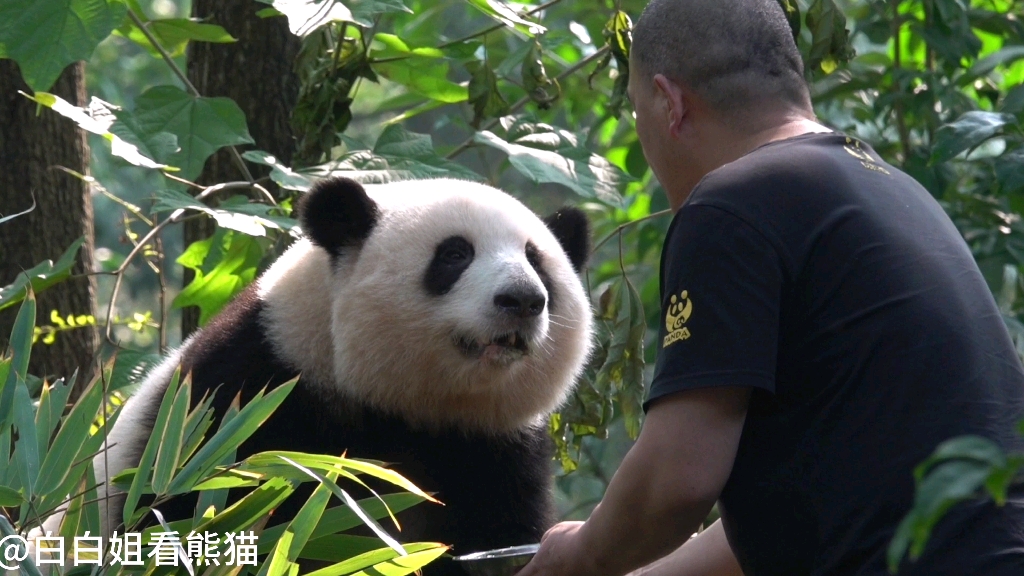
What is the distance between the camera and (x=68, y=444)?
271 centimetres

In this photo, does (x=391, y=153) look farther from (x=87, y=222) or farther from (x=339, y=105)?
(x=87, y=222)

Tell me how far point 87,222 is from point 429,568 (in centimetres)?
215

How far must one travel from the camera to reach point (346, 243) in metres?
3.52

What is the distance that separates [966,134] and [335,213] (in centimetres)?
215

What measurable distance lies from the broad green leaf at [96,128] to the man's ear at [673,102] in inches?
62.6

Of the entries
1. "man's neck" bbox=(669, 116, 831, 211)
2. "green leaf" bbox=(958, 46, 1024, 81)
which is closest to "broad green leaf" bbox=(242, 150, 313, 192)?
"man's neck" bbox=(669, 116, 831, 211)

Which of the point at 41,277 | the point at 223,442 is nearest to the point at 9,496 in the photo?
the point at 223,442

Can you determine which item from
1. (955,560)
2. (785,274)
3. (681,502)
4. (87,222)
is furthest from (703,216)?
(87,222)

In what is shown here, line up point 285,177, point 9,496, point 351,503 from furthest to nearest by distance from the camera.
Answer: point 285,177, point 9,496, point 351,503

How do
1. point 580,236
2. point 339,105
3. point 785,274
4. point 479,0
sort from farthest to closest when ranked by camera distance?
point 339,105, point 580,236, point 479,0, point 785,274

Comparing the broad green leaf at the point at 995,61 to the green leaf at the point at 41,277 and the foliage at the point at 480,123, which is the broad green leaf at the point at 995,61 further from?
the green leaf at the point at 41,277

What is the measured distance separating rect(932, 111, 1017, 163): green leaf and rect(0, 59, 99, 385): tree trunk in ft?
10.5

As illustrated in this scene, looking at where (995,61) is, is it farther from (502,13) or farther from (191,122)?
(191,122)

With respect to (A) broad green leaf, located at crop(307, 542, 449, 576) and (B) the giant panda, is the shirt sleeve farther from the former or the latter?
(B) the giant panda
